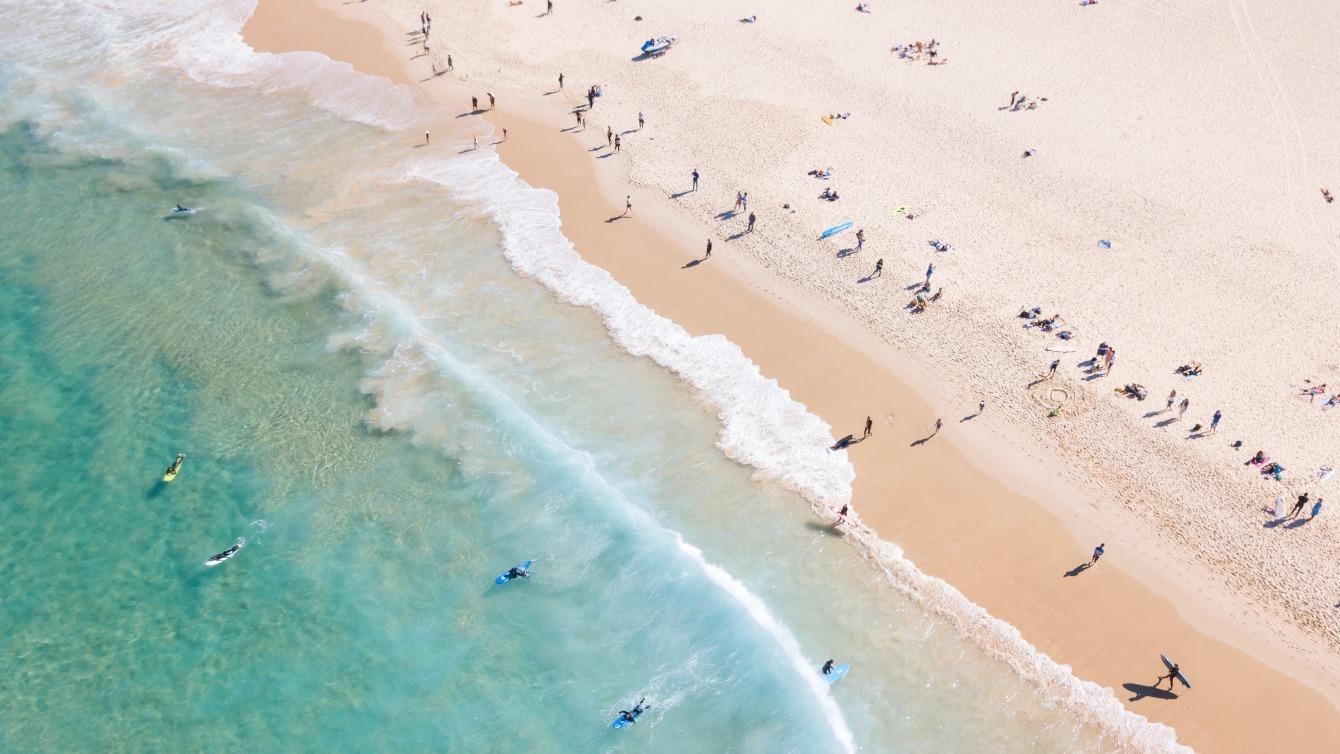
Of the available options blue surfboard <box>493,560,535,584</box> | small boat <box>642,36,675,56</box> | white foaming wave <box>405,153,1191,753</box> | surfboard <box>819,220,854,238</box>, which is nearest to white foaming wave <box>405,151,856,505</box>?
white foaming wave <box>405,153,1191,753</box>

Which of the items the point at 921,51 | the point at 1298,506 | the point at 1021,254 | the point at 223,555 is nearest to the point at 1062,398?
the point at 1298,506

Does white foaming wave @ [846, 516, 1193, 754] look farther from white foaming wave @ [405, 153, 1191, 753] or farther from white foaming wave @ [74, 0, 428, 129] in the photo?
white foaming wave @ [74, 0, 428, 129]

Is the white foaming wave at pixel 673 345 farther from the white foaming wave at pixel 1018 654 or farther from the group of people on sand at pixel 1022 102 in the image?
the group of people on sand at pixel 1022 102

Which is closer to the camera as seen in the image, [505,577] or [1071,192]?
[505,577]

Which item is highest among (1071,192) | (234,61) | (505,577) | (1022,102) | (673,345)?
(234,61)

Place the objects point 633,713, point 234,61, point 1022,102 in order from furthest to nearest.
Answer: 1. point 234,61
2. point 1022,102
3. point 633,713

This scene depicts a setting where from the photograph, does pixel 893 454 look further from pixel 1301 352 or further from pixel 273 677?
pixel 273 677

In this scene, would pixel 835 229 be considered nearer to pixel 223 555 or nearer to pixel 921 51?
pixel 921 51
